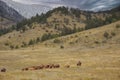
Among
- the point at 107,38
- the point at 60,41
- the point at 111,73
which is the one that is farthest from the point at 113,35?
the point at 111,73

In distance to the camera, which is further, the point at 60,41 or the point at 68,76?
the point at 60,41

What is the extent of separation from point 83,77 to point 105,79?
2679 millimetres

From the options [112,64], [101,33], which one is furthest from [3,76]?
[101,33]

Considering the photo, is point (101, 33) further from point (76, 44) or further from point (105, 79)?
point (105, 79)

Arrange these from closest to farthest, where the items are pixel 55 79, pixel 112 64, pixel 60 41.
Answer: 1. pixel 55 79
2. pixel 112 64
3. pixel 60 41

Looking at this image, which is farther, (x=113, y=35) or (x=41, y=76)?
(x=113, y=35)

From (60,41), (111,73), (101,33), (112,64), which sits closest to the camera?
(111,73)

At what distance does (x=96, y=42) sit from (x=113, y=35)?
988 centimetres

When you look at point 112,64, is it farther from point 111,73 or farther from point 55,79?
point 55,79

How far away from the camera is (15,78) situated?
40656 mm

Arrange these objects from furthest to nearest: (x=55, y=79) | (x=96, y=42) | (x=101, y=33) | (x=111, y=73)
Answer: (x=101, y=33) → (x=96, y=42) → (x=111, y=73) → (x=55, y=79)

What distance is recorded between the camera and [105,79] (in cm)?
4047

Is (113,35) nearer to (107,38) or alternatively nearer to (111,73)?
(107,38)

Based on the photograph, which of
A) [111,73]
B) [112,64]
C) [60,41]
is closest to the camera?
[111,73]
